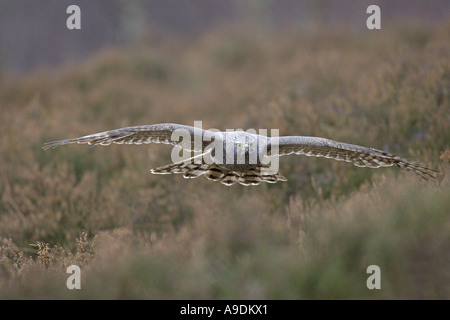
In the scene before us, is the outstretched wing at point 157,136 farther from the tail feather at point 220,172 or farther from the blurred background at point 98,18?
the blurred background at point 98,18

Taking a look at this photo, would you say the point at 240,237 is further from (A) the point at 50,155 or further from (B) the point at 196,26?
(B) the point at 196,26

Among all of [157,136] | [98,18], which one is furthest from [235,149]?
[98,18]

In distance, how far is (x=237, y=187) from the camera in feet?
28.2

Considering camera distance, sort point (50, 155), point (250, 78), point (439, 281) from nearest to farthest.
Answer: point (439, 281), point (50, 155), point (250, 78)

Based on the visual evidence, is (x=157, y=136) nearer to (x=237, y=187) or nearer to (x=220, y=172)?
(x=220, y=172)

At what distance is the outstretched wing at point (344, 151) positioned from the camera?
6.25 m

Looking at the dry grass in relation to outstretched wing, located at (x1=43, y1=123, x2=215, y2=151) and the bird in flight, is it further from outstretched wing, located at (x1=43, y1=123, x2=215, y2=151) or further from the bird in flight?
outstretched wing, located at (x1=43, y1=123, x2=215, y2=151)

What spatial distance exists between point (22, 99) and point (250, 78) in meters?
6.72

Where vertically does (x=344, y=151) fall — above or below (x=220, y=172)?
above

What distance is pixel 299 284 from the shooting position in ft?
15.5

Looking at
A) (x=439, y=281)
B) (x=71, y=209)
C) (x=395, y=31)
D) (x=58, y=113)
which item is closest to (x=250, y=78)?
(x=395, y=31)

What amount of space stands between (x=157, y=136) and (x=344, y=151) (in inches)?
102

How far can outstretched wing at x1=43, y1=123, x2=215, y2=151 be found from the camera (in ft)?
19.2

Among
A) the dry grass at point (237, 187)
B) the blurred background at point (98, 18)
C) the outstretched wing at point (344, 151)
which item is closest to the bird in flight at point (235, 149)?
the outstretched wing at point (344, 151)
